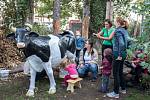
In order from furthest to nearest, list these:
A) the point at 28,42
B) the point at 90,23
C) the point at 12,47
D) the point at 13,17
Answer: the point at 90,23 → the point at 13,17 → the point at 12,47 → the point at 28,42

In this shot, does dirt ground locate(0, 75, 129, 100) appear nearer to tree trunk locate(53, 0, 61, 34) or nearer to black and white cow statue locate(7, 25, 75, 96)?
black and white cow statue locate(7, 25, 75, 96)

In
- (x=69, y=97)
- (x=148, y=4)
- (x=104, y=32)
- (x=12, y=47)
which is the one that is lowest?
(x=69, y=97)

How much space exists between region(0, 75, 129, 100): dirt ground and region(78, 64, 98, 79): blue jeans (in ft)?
0.60

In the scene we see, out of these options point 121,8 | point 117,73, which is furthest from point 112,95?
point 121,8

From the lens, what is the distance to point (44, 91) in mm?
7906

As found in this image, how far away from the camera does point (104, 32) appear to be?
832 centimetres

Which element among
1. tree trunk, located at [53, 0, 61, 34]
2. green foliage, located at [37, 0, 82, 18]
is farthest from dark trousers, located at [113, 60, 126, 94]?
green foliage, located at [37, 0, 82, 18]

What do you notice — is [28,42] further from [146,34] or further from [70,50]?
[146,34]

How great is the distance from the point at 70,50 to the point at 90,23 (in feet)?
25.6

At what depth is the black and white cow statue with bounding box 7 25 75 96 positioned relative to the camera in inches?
279

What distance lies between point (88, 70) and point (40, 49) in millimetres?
1955

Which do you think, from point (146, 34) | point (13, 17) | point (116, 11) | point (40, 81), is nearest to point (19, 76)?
point (40, 81)

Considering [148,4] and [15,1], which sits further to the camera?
[15,1]

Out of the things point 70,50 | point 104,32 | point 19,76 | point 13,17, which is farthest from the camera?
point 13,17
